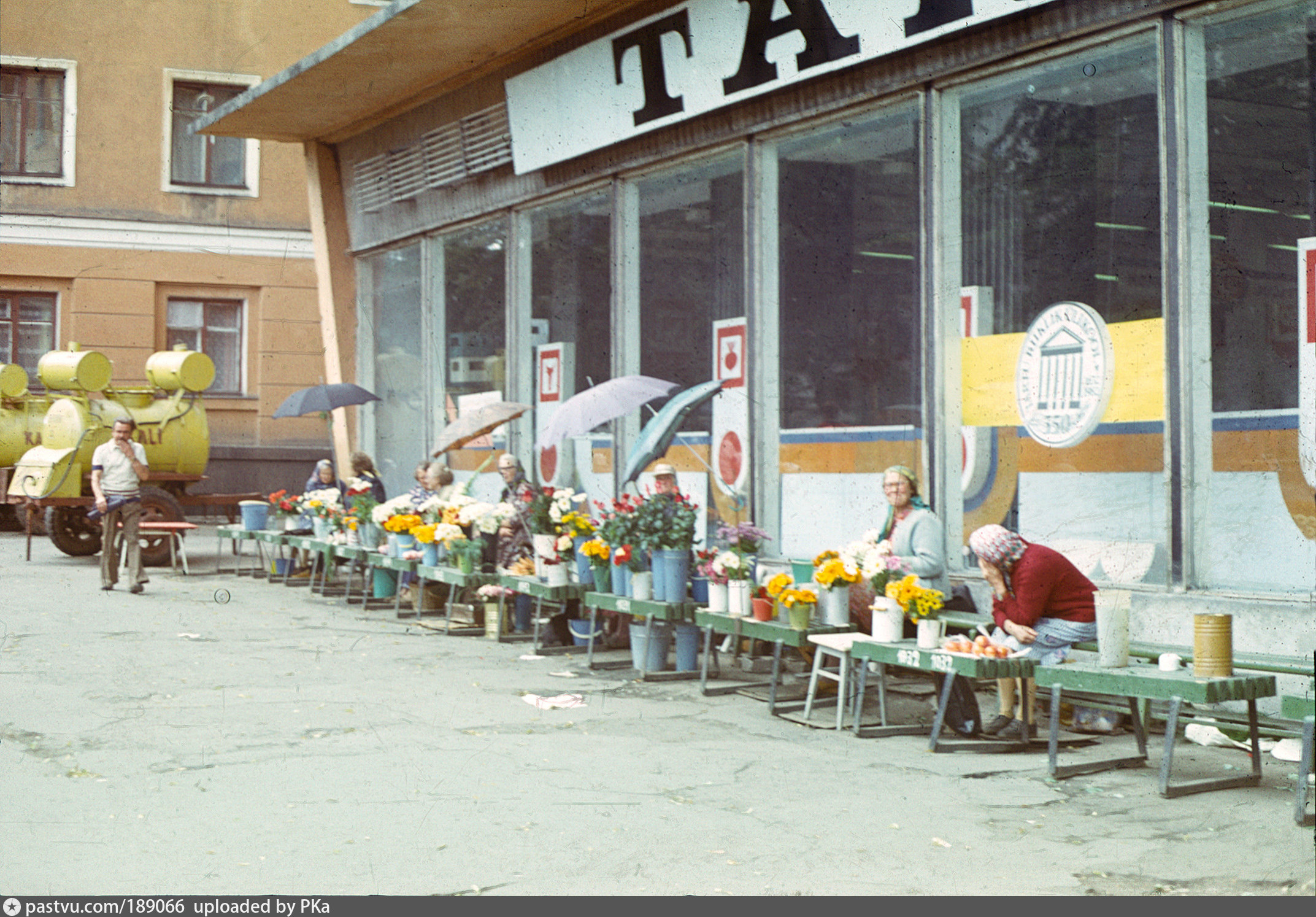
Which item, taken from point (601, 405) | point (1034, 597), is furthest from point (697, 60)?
point (1034, 597)

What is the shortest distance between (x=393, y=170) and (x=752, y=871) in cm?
1432

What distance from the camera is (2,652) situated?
36.3 ft

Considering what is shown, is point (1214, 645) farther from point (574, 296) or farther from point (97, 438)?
point (97, 438)

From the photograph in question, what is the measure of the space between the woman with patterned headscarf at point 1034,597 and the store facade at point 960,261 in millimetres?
1019

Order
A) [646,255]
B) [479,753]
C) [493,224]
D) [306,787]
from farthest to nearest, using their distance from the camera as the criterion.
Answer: [493,224] < [646,255] < [479,753] < [306,787]

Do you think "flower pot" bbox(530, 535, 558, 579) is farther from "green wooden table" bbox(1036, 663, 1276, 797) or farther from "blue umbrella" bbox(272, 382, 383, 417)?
"blue umbrella" bbox(272, 382, 383, 417)

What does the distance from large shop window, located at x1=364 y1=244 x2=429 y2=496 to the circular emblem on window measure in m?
9.54

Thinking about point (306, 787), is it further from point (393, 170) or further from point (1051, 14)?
point (393, 170)

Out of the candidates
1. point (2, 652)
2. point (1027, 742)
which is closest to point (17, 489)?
point (2, 652)

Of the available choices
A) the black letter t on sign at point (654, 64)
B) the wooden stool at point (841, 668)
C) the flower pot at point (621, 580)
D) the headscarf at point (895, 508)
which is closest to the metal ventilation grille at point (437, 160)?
the black letter t on sign at point (654, 64)

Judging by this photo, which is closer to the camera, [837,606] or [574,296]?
[837,606]

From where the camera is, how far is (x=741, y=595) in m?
9.59

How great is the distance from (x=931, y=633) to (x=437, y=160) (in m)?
10.8

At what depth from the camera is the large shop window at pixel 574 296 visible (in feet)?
47.5
